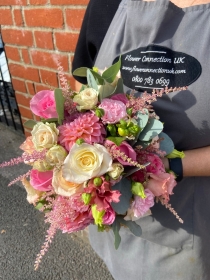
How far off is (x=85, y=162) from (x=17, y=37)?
64.9 inches

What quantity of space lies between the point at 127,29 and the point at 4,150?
236 cm

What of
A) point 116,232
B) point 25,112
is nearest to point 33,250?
point 25,112

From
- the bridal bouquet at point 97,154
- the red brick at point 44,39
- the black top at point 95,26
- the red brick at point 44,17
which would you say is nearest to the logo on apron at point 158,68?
the bridal bouquet at point 97,154

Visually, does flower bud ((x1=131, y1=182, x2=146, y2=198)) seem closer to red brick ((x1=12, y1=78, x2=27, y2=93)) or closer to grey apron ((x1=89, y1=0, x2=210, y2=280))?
grey apron ((x1=89, y1=0, x2=210, y2=280))

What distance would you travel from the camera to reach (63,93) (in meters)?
0.79

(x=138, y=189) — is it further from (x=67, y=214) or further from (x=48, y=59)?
(x=48, y=59)

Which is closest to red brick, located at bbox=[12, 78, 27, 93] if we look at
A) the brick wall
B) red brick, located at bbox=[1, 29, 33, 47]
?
the brick wall

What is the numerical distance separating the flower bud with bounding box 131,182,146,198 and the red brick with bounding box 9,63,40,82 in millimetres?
1492

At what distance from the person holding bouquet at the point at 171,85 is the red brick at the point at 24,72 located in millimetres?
979

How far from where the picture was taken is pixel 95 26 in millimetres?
1054

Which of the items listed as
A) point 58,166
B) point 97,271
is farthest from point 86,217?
point 97,271

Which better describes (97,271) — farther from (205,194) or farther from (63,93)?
(63,93)

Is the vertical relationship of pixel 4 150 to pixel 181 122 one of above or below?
below

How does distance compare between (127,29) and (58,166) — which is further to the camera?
(127,29)
